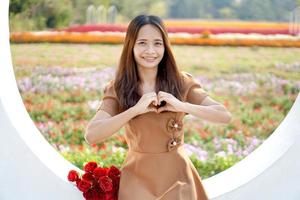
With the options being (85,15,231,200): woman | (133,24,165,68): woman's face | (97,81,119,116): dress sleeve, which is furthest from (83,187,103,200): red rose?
(133,24,165,68): woman's face

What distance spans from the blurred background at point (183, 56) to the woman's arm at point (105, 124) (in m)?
4.01

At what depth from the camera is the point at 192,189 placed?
239 centimetres

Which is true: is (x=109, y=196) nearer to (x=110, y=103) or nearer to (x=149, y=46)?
(x=110, y=103)

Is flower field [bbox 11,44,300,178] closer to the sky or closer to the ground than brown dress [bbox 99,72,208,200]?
closer to the ground

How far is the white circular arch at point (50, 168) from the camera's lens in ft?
9.46

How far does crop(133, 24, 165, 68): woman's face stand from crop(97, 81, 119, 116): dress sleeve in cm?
17

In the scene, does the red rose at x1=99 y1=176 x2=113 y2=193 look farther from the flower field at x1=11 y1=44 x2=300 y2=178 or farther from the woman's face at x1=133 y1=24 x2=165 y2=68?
the flower field at x1=11 y1=44 x2=300 y2=178

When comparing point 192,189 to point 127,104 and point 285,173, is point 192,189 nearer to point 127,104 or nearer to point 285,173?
point 127,104

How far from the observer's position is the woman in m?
2.36

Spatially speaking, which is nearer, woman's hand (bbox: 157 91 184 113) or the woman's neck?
woman's hand (bbox: 157 91 184 113)

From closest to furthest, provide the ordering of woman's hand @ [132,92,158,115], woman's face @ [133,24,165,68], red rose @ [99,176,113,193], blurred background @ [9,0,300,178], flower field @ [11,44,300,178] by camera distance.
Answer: woman's hand @ [132,92,158,115]
woman's face @ [133,24,165,68]
red rose @ [99,176,113,193]
flower field @ [11,44,300,178]
blurred background @ [9,0,300,178]

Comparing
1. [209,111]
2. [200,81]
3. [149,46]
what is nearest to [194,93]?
[209,111]

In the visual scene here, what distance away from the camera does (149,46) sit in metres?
2.36

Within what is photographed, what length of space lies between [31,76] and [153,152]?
457cm
